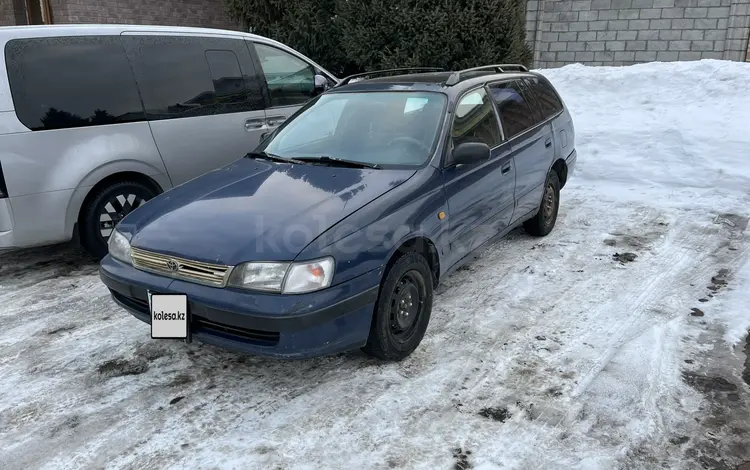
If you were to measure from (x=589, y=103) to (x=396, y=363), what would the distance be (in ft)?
23.0

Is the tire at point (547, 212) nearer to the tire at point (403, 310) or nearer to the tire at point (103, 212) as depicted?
the tire at point (403, 310)

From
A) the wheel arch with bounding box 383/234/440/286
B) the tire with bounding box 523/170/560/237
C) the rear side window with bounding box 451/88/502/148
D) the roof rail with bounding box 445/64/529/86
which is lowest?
the tire with bounding box 523/170/560/237

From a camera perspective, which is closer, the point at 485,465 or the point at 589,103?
the point at 485,465

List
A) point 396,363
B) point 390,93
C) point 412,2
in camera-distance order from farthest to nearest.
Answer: point 412,2 → point 390,93 → point 396,363

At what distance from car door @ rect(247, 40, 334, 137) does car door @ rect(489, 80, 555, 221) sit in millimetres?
2285

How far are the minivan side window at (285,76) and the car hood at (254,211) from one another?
240 centimetres

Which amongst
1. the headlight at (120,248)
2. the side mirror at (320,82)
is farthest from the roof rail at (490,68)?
the headlight at (120,248)

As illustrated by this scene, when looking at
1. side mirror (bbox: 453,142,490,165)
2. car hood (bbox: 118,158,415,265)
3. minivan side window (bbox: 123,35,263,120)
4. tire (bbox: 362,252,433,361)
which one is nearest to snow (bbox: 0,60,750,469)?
tire (bbox: 362,252,433,361)

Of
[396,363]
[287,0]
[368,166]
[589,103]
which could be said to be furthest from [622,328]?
[287,0]

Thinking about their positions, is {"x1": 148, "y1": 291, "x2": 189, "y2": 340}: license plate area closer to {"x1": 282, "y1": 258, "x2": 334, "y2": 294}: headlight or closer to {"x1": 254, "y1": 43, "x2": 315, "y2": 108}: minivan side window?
{"x1": 282, "y1": 258, "x2": 334, "y2": 294}: headlight

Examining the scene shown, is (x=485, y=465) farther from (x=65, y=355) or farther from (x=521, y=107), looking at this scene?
(x=521, y=107)

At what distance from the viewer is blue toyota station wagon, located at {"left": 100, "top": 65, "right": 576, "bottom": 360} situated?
112 inches

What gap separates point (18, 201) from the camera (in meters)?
4.40

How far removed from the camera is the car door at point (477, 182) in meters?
3.79
